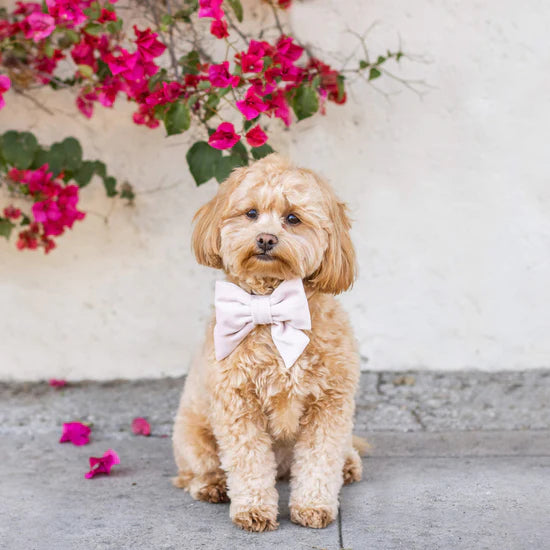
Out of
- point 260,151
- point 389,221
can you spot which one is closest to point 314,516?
point 260,151

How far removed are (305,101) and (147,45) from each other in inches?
31.6

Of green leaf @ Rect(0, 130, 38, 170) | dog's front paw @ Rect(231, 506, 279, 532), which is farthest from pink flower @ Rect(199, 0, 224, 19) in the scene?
dog's front paw @ Rect(231, 506, 279, 532)

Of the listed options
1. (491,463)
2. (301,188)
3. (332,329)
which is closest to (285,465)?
(332,329)

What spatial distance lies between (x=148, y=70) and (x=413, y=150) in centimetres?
157

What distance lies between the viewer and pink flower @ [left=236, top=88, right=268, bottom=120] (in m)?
3.60

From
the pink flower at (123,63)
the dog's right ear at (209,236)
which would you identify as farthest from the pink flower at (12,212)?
the dog's right ear at (209,236)

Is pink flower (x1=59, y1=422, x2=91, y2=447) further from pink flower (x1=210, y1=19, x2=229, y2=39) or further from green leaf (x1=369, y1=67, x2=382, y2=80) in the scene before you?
green leaf (x1=369, y1=67, x2=382, y2=80)

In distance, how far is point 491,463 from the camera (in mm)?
3684

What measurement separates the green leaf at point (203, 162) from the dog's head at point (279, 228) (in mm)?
901

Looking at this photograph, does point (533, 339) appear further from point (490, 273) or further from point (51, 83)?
point (51, 83)

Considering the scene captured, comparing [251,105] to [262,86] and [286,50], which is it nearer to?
[262,86]

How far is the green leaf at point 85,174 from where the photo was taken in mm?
4500

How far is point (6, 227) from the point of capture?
14.7ft

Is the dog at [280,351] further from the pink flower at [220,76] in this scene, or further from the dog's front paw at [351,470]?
the pink flower at [220,76]
